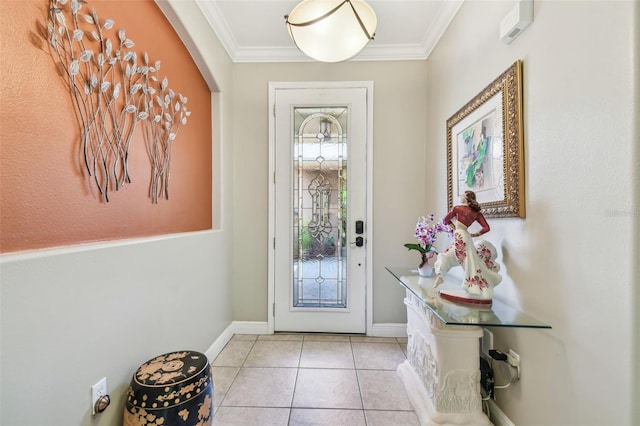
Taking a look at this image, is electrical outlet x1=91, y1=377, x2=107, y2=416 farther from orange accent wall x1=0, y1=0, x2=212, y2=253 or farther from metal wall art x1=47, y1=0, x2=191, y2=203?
metal wall art x1=47, y1=0, x2=191, y2=203

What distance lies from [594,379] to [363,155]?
6.72 ft

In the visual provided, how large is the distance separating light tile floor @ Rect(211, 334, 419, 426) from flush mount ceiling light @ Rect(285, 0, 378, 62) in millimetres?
2171

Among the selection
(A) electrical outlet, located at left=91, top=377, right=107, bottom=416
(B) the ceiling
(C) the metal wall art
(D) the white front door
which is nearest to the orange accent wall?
(C) the metal wall art

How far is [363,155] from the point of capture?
8.33 ft

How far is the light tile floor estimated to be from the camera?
1541 mm

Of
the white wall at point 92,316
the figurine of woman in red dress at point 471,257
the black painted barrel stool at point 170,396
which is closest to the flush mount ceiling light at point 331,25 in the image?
the white wall at point 92,316

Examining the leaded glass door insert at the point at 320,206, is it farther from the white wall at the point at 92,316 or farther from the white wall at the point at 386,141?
the white wall at the point at 92,316

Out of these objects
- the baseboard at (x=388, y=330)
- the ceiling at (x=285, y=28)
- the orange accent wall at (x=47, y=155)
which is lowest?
the baseboard at (x=388, y=330)

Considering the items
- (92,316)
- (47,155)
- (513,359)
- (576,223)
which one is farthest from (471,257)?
(47,155)

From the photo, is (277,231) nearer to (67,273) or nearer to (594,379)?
(67,273)

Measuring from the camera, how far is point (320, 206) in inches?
102

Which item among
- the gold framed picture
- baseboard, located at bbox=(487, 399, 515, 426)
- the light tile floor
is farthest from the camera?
the light tile floor

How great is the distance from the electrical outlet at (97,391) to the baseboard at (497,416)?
1.91m

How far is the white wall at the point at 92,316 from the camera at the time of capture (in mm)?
802
